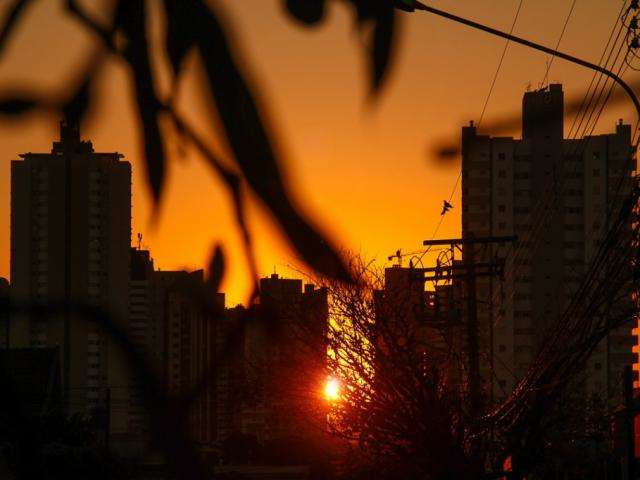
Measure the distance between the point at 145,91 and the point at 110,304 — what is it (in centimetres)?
20

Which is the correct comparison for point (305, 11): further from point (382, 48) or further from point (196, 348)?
point (196, 348)

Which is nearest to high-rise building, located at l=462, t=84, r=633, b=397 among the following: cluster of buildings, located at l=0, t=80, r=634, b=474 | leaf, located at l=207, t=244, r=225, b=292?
cluster of buildings, located at l=0, t=80, r=634, b=474

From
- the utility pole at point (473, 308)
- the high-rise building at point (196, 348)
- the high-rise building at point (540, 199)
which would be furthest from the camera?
the utility pole at point (473, 308)

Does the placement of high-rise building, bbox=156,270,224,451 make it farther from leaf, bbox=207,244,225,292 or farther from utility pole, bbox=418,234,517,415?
utility pole, bbox=418,234,517,415

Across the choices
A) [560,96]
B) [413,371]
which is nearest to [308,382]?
[413,371]

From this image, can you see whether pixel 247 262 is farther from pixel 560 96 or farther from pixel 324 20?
pixel 560 96

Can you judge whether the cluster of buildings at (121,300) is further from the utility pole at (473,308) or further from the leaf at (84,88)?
the utility pole at (473,308)

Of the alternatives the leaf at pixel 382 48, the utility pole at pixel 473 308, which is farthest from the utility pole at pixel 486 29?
the utility pole at pixel 473 308

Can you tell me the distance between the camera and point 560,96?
147 centimetres

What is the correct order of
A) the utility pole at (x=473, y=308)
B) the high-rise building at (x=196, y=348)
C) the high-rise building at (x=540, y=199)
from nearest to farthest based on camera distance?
the high-rise building at (x=196, y=348) < the high-rise building at (x=540, y=199) < the utility pole at (x=473, y=308)

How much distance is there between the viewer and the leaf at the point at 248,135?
50.8 inches

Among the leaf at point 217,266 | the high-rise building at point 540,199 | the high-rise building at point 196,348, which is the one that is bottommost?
Result: the high-rise building at point 196,348

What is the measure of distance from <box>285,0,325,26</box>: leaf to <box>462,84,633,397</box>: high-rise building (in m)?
0.19

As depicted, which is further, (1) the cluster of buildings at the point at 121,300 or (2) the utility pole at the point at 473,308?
(2) the utility pole at the point at 473,308
